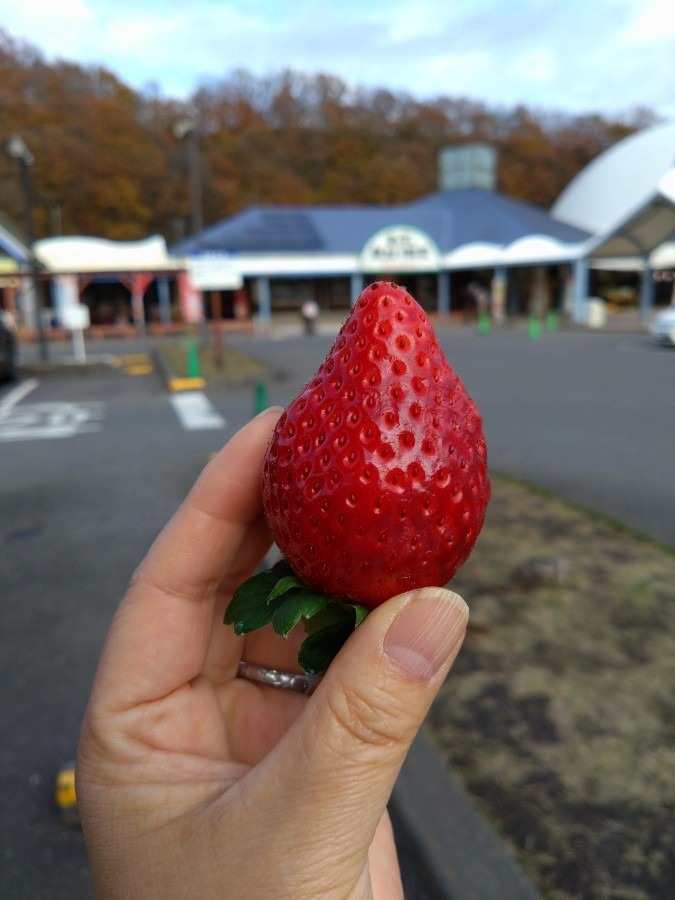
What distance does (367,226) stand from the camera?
33.2 metres

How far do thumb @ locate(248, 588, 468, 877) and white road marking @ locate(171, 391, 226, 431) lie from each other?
8098 mm

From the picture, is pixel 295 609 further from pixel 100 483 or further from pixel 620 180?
pixel 620 180

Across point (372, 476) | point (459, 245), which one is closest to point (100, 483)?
point (372, 476)

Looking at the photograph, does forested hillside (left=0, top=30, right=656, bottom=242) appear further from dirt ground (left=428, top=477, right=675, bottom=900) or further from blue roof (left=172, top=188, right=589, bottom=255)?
dirt ground (left=428, top=477, right=675, bottom=900)

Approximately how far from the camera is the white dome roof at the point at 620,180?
31047mm

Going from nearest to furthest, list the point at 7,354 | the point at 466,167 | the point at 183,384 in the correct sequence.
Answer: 1. the point at 183,384
2. the point at 7,354
3. the point at 466,167

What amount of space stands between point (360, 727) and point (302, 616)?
0.71 feet

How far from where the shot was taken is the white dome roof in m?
31.0

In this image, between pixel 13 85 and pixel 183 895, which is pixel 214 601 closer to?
pixel 183 895

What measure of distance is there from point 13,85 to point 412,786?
53.3 meters

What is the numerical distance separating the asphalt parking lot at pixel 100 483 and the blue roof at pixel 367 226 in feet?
56.6

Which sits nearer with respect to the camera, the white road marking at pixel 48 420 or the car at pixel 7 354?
the white road marking at pixel 48 420

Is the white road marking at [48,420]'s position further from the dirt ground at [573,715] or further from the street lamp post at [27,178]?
the dirt ground at [573,715]

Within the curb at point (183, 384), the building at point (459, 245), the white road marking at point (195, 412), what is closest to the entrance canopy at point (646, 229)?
the building at point (459, 245)
